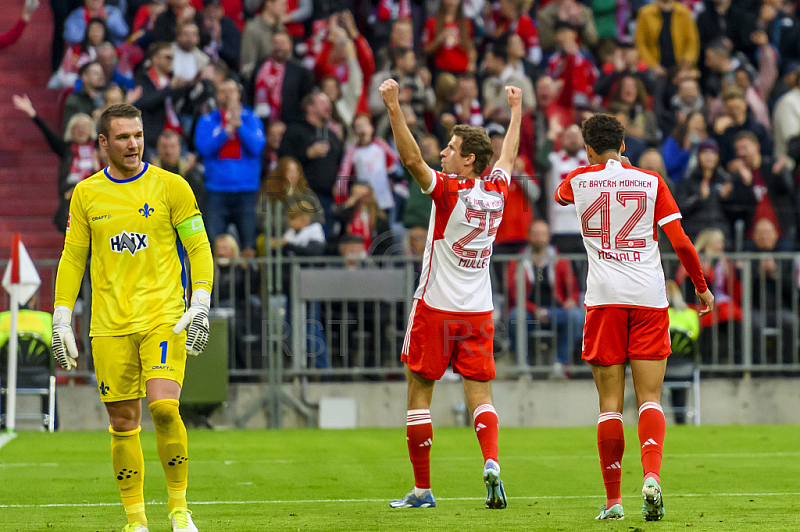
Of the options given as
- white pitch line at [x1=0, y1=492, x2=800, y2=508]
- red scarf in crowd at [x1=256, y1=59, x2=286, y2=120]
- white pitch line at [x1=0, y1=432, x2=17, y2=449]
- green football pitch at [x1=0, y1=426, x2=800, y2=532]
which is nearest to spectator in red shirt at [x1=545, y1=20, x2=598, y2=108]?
red scarf in crowd at [x1=256, y1=59, x2=286, y2=120]

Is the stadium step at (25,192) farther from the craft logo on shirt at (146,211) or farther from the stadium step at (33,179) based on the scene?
the craft logo on shirt at (146,211)

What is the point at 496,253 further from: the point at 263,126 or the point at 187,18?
the point at 187,18

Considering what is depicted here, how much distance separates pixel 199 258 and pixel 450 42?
1216 centimetres

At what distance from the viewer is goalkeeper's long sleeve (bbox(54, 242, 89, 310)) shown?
6.66m

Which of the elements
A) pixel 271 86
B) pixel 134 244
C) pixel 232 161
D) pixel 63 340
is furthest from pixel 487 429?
pixel 271 86

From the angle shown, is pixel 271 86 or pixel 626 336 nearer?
pixel 626 336

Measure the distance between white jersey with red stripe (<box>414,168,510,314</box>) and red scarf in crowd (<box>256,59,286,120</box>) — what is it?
9.41 meters

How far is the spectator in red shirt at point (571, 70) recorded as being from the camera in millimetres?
17703

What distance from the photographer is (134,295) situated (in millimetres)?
6531

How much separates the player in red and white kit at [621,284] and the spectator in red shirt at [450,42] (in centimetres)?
1104

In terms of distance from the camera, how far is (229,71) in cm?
1683

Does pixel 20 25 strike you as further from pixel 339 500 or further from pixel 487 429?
pixel 487 429

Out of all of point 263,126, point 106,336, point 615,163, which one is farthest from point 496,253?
point 106,336

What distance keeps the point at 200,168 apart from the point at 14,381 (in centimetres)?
383
